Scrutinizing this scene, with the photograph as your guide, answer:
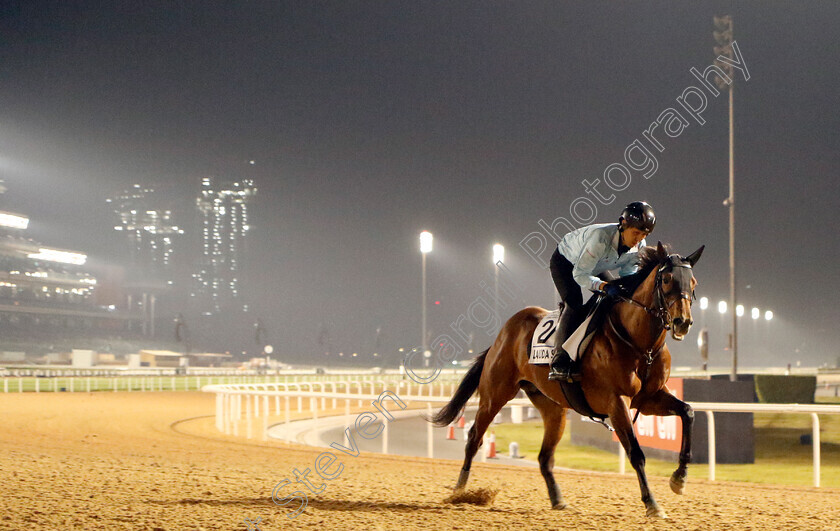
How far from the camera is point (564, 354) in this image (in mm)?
5250

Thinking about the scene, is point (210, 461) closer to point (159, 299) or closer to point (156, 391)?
point (156, 391)

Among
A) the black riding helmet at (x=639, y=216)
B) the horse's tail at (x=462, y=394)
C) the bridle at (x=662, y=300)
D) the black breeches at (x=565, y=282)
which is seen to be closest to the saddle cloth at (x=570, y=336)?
the black breeches at (x=565, y=282)

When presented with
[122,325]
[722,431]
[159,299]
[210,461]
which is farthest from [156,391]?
[159,299]

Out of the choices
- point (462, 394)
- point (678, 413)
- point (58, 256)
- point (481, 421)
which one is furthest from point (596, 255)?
point (58, 256)

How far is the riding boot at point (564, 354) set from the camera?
5.20 meters

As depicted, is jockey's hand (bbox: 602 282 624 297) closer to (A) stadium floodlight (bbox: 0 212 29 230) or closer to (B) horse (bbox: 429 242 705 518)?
(B) horse (bbox: 429 242 705 518)

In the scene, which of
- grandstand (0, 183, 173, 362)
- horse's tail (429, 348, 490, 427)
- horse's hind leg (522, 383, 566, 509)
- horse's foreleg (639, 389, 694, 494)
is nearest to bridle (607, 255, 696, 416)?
horse's foreleg (639, 389, 694, 494)

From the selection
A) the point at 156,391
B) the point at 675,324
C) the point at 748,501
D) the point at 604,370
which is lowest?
the point at 156,391

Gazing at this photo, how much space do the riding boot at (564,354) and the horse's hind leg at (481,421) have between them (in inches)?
26.4

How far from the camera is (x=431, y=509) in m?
5.51

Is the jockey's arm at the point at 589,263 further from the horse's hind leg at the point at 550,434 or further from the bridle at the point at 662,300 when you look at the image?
the horse's hind leg at the point at 550,434

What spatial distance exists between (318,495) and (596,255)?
9.75 feet

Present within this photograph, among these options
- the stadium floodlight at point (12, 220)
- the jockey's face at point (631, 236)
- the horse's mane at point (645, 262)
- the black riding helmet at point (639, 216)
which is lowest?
the horse's mane at point (645, 262)

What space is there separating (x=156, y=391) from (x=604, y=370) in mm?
29477
